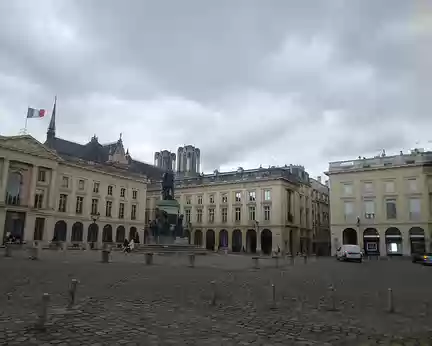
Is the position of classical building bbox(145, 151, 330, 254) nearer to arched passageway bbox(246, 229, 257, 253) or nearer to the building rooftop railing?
arched passageway bbox(246, 229, 257, 253)

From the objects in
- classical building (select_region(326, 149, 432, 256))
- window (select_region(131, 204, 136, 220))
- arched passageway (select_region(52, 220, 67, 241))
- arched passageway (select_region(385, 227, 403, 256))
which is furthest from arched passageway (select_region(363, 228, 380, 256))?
arched passageway (select_region(52, 220, 67, 241))

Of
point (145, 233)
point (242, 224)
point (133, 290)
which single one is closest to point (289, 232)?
point (242, 224)

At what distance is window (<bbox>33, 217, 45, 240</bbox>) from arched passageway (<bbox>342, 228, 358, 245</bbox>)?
44.1m

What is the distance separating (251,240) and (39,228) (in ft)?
114

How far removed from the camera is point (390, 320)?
8.73 meters

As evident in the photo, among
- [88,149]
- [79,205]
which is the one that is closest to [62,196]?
[79,205]

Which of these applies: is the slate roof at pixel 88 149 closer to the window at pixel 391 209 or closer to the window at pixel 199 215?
A: the window at pixel 199 215

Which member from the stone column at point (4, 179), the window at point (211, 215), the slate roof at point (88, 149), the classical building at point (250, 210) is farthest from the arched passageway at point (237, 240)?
the stone column at point (4, 179)

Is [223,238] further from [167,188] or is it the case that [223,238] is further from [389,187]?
[167,188]

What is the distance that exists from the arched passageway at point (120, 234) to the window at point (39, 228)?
13.9 meters

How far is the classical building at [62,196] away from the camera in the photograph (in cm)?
5019

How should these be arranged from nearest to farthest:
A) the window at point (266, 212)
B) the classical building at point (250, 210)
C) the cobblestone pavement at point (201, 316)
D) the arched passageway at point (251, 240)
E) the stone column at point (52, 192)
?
the cobblestone pavement at point (201, 316)
the stone column at point (52, 192)
the classical building at point (250, 210)
the window at point (266, 212)
the arched passageway at point (251, 240)

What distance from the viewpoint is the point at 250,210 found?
66.0 m

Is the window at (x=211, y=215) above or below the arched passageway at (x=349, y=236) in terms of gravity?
above
